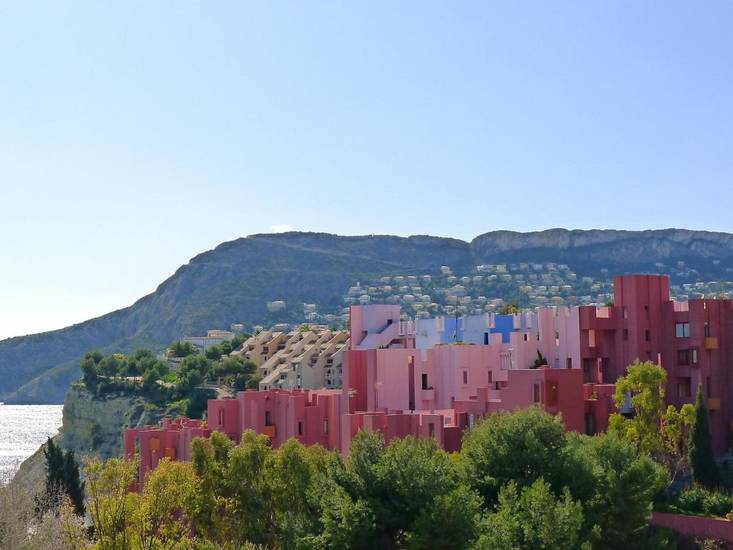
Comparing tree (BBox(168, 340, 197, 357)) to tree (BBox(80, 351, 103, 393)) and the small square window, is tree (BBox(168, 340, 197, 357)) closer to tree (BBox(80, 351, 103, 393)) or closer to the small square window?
tree (BBox(80, 351, 103, 393))

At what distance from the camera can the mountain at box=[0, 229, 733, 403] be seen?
174625 millimetres

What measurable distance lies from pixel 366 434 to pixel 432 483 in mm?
3631

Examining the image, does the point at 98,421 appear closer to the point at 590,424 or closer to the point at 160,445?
the point at 160,445

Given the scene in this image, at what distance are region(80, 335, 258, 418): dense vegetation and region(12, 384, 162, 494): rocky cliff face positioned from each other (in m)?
1.10

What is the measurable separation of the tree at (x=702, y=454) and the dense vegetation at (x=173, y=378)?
54.6 meters

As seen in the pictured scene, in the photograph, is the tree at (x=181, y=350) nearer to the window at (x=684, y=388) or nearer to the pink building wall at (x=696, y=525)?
the window at (x=684, y=388)

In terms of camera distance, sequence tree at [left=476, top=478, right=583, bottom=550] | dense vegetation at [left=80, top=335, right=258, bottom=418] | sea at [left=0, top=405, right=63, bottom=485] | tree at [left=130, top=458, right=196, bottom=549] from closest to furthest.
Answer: tree at [left=476, top=478, right=583, bottom=550], tree at [left=130, top=458, right=196, bottom=549], dense vegetation at [left=80, top=335, right=258, bottom=418], sea at [left=0, top=405, right=63, bottom=485]

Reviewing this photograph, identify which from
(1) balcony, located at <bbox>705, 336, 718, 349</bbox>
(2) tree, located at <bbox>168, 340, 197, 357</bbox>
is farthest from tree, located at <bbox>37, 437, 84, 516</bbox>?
(2) tree, located at <bbox>168, 340, 197, 357</bbox>

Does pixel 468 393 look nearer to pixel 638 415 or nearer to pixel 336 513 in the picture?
pixel 638 415

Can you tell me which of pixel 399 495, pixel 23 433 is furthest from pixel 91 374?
pixel 399 495

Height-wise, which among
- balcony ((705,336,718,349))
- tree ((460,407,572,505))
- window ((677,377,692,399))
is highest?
balcony ((705,336,718,349))

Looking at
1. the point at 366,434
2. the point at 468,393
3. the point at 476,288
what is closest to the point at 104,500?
the point at 366,434

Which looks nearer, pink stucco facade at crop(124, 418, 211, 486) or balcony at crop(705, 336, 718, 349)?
balcony at crop(705, 336, 718, 349)

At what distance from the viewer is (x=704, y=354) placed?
44.3 meters
